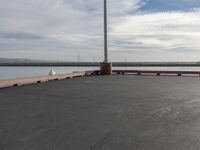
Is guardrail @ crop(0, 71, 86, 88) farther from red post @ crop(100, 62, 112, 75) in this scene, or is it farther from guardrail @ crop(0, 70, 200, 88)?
red post @ crop(100, 62, 112, 75)

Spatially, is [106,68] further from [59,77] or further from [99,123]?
[99,123]

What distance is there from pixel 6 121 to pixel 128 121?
9.30 feet

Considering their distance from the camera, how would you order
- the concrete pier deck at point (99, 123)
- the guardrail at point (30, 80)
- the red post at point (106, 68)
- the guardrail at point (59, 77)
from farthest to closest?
1. the red post at point (106, 68)
2. the guardrail at point (59, 77)
3. the guardrail at point (30, 80)
4. the concrete pier deck at point (99, 123)

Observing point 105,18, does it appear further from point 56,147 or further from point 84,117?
point 56,147

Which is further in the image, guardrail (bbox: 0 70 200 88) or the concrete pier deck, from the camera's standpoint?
guardrail (bbox: 0 70 200 88)

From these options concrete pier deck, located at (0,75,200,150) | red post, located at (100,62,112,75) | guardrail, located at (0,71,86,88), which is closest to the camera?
concrete pier deck, located at (0,75,200,150)

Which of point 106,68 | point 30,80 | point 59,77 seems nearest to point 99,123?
point 30,80

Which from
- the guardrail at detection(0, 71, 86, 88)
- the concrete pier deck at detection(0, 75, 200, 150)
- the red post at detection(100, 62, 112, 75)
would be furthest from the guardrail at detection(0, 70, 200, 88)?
the concrete pier deck at detection(0, 75, 200, 150)

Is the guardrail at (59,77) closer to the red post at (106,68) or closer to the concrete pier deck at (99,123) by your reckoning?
the red post at (106,68)

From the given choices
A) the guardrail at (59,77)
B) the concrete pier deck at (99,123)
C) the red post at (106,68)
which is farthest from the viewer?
the red post at (106,68)

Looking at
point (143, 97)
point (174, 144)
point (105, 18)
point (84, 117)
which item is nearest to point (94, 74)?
point (105, 18)

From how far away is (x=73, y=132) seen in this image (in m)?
6.29

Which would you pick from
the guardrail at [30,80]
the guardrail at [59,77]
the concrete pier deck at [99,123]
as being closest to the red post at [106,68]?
the guardrail at [59,77]

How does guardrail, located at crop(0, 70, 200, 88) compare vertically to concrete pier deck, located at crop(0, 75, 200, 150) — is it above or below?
above
